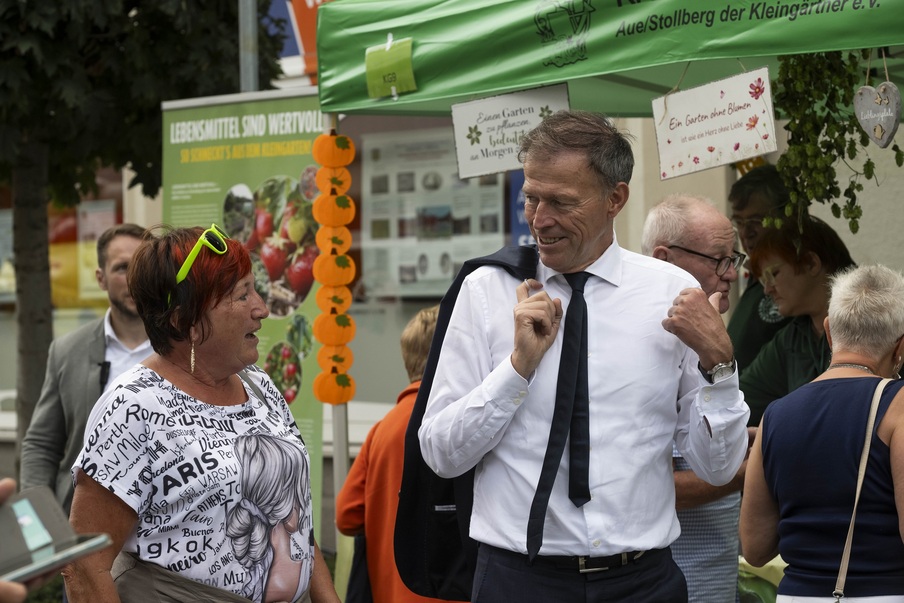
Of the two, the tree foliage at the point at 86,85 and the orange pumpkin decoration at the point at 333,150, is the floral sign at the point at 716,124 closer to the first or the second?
the orange pumpkin decoration at the point at 333,150

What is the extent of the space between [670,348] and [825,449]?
1.73 feet

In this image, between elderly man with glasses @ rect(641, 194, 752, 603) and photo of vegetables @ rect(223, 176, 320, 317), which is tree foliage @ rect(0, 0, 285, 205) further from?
elderly man with glasses @ rect(641, 194, 752, 603)

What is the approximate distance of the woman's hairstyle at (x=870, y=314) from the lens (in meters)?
2.92

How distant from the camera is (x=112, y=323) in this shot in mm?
4539

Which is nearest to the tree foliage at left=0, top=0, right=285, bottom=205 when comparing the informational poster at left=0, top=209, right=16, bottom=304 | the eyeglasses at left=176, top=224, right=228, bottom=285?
the eyeglasses at left=176, top=224, right=228, bottom=285

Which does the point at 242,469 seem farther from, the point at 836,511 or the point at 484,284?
A: the point at 836,511

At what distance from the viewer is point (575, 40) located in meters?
3.59

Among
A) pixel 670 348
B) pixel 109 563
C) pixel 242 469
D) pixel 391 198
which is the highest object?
pixel 391 198

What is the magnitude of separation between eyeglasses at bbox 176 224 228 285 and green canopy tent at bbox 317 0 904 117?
4.45ft

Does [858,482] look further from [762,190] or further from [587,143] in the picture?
[762,190]

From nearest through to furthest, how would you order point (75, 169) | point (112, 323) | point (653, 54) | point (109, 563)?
point (109, 563), point (653, 54), point (112, 323), point (75, 169)

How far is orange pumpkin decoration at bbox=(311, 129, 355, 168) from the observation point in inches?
181

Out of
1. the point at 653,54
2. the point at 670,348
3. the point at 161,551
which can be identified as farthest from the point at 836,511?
the point at 161,551

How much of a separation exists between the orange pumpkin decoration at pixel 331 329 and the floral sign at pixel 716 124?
1621 mm
